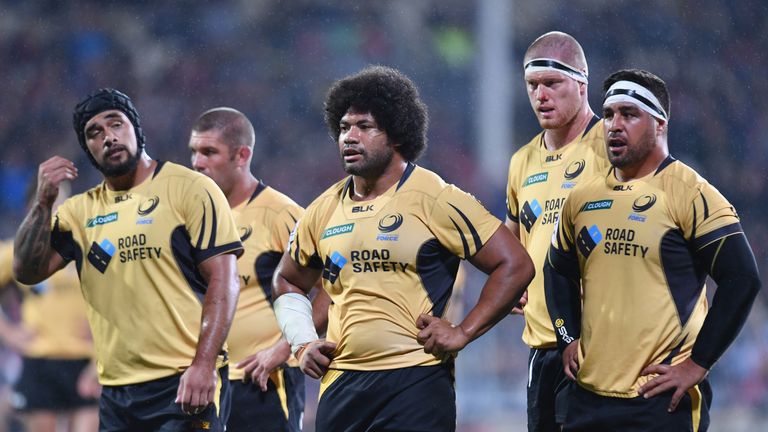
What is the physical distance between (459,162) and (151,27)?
497 cm

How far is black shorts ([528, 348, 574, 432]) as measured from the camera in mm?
5434

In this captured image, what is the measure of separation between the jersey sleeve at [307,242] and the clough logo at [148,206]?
66cm

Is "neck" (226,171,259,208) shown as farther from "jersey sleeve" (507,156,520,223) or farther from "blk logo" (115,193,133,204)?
"jersey sleeve" (507,156,520,223)

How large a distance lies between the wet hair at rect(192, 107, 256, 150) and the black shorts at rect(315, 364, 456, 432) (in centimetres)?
236

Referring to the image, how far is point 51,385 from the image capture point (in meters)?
8.64

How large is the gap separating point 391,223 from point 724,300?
4.28 ft

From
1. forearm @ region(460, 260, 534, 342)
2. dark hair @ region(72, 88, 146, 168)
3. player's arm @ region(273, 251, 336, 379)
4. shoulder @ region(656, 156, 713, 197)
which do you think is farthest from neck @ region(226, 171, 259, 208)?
shoulder @ region(656, 156, 713, 197)

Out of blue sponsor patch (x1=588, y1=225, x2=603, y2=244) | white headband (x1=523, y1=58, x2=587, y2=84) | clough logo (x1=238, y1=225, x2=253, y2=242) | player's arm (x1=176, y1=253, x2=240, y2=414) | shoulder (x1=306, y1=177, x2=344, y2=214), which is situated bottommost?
player's arm (x1=176, y1=253, x2=240, y2=414)

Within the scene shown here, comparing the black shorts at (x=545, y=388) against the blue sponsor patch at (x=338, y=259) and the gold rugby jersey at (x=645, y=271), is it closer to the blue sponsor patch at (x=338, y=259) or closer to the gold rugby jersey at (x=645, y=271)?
the gold rugby jersey at (x=645, y=271)

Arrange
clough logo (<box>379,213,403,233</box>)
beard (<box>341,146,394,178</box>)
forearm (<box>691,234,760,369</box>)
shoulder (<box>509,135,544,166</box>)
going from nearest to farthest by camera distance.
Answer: forearm (<box>691,234,760,369</box>) < clough logo (<box>379,213,403,233</box>) < beard (<box>341,146,394,178</box>) < shoulder (<box>509,135,544,166</box>)

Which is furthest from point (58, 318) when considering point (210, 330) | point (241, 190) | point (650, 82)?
point (650, 82)

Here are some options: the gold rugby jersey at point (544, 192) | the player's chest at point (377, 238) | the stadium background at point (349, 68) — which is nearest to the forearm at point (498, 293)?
the player's chest at point (377, 238)

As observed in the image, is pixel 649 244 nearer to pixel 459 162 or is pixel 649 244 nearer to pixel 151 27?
pixel 459 162

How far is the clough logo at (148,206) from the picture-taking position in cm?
528
